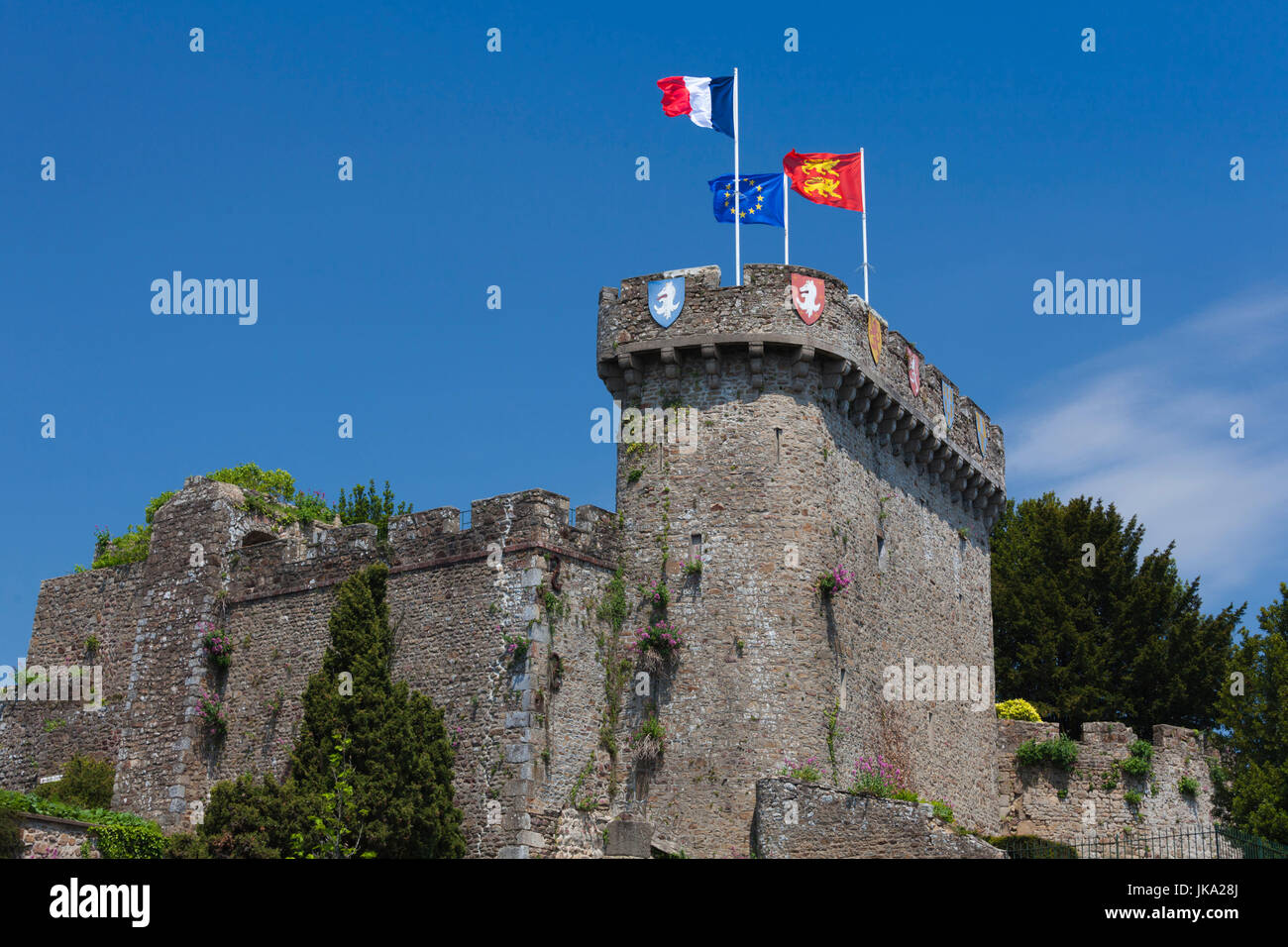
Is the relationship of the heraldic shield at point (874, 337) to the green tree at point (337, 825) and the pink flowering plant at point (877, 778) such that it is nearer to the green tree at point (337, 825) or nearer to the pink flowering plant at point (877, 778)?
the pink flowering plant at point (877, 778)

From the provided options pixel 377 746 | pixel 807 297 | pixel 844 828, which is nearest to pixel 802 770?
pixel 844 828

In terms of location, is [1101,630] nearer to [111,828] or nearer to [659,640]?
[659,640]

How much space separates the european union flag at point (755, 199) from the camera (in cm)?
3114

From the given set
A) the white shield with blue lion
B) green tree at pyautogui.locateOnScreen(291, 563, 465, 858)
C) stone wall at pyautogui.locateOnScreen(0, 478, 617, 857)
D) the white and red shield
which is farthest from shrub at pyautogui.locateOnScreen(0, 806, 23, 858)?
the white and red shield

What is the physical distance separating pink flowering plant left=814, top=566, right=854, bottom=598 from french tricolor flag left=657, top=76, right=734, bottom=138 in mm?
9226

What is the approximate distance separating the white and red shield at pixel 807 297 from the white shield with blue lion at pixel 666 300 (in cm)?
225

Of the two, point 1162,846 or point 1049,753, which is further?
point 1049,753

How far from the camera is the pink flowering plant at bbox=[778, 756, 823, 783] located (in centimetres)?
2769

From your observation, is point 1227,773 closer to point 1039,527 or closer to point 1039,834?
point 1039,834

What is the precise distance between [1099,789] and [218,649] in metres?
20.3

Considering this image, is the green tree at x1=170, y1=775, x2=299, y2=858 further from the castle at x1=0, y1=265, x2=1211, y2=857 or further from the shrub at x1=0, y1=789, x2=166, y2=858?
the castle at x1=0, y1=265, x2=1211, y2=857

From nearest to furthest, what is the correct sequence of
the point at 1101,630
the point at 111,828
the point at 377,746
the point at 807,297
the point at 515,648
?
the point at 111,828, the point at 377,746, the point at 515,648, the point at 807,297, the point at 1101,630

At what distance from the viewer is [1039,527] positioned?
159 feet

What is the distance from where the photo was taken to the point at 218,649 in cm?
3288
